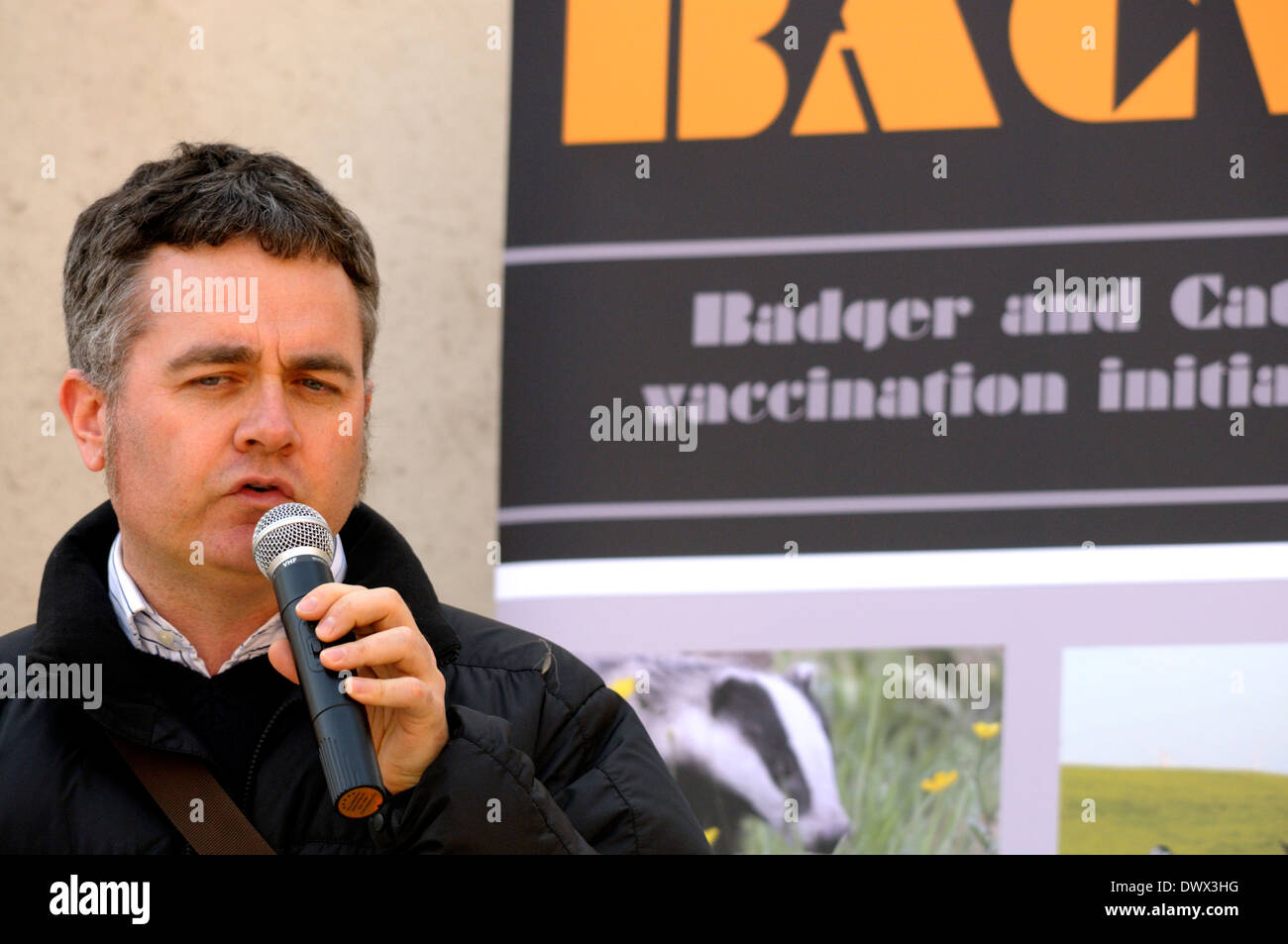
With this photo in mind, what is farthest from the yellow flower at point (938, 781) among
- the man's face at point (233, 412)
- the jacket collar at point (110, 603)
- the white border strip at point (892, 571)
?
the man's face at point (233, 412)

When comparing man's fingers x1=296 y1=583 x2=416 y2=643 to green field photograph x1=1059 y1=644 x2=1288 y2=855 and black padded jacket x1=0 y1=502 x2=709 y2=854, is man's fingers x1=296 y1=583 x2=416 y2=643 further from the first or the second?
green field photograph x1=1059 y1=644 x2=1288 y2=855

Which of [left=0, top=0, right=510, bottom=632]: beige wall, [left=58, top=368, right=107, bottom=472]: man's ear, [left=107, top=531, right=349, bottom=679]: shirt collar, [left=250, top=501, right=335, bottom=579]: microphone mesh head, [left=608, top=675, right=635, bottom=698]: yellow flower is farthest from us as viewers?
[left=0, top=0, right=510, bottom=632]: beige wall

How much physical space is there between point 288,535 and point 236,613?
0.35 metres

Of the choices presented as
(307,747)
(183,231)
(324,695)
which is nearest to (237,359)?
(183,231)

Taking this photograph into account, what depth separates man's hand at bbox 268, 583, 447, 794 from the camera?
4.20 ft

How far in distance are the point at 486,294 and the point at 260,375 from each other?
5.11 feet

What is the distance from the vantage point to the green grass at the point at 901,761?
2.77 metres

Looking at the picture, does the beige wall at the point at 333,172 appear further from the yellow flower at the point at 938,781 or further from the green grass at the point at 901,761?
the yellow flower at the point at 938,781

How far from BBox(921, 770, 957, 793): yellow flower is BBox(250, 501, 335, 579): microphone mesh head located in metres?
1.69

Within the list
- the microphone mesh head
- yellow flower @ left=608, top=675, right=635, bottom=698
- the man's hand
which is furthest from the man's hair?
yellow flower @ left=608, top=675, right=635, bottom=698
